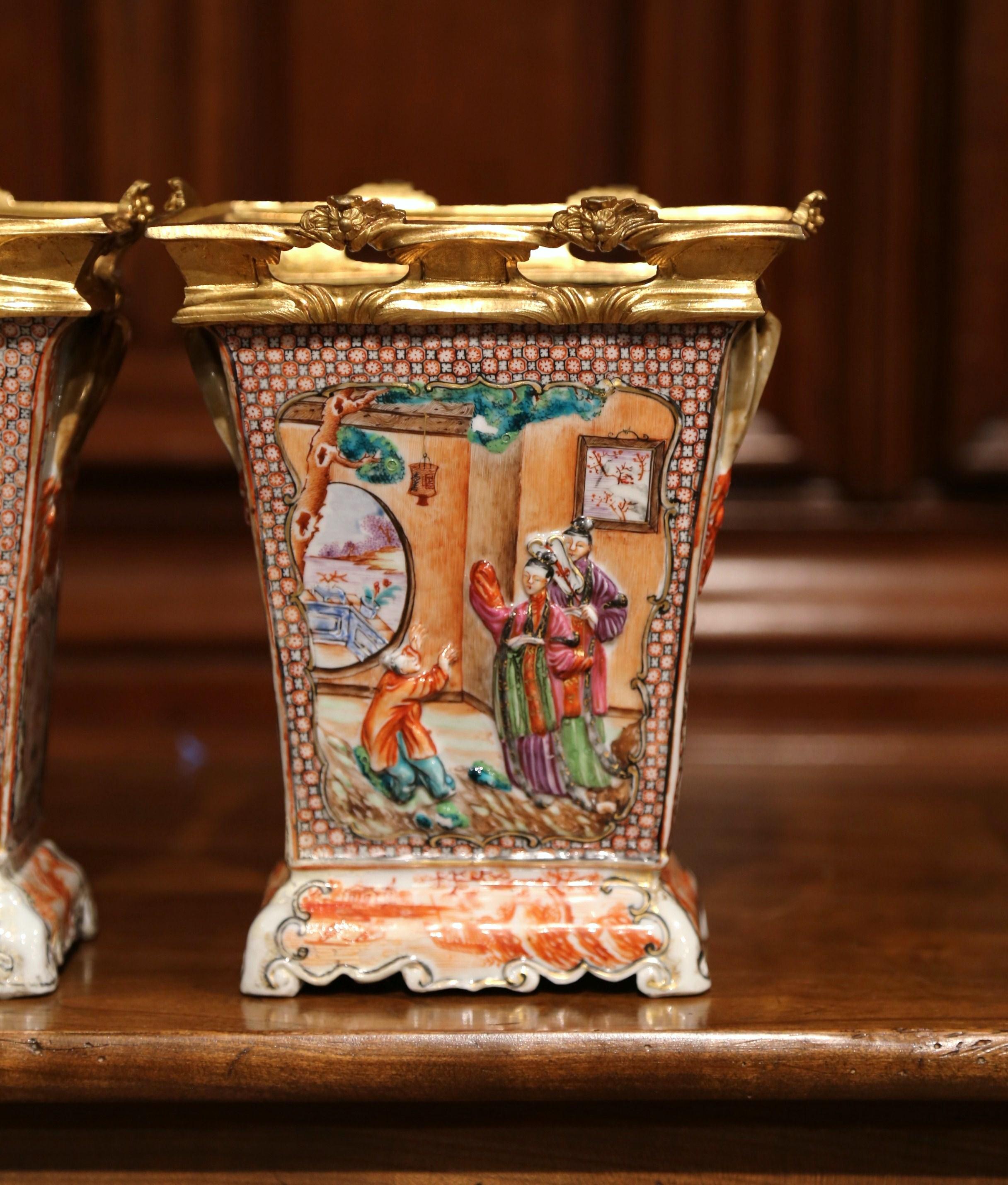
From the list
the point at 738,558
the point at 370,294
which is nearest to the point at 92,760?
the point at 738,558

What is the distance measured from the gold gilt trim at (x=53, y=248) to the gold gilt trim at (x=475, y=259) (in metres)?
0.03

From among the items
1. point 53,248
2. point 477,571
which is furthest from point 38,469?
point 477,571

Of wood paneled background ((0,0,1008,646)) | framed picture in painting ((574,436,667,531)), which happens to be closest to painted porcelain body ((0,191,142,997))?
framed picture in painting ((574,436,667,531))

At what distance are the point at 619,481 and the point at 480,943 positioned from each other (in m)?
0.23

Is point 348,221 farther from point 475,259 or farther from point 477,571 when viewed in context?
point 477,571

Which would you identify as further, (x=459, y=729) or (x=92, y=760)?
(x=92, y=760)

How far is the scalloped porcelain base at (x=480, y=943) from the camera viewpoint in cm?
65

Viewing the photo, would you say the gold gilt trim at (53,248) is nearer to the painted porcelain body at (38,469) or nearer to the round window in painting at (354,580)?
the painted porcelain body at (38,469)

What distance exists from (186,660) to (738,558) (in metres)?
0.49

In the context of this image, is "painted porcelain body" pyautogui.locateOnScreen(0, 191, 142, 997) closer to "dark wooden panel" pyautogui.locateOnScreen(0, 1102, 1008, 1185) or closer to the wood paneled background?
"dark wooden panel" pyautogui.locateOnScreen(0, 1102, 1008, 1185)

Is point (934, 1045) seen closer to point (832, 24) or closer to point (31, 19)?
point (832, 24)

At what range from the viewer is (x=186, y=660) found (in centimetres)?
121

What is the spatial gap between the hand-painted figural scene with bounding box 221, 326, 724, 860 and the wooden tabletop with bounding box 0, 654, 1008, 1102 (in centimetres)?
9

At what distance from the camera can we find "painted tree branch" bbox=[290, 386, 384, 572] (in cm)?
61
